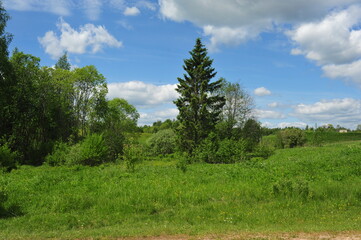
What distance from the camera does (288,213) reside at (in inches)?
412

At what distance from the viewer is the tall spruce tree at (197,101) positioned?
132 feet

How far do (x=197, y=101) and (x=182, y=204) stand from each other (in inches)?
1143

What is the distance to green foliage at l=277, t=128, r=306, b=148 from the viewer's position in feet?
204

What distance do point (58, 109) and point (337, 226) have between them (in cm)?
4787

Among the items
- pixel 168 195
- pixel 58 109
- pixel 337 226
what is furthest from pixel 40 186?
pixel 58 109

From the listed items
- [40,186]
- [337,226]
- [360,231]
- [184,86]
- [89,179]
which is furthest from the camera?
[184,86]

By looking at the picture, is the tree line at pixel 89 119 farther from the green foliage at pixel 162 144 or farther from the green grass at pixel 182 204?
the green grass at pixel 182 204

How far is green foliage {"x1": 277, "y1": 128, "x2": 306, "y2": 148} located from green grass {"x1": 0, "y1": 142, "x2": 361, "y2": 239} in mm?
46947

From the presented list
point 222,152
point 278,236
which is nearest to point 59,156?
point 222,152

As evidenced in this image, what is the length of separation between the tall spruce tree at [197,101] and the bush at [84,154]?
1155 centimetres

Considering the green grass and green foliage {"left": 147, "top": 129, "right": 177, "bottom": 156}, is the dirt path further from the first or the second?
green foliage {"left": 147, "top": 129, "right": 177, "bottom": 156}

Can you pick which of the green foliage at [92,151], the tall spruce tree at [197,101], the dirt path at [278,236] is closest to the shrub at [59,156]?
the green foliage at [92,151]

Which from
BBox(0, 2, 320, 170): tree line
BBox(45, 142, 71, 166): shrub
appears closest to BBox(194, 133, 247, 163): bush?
BBox(0, 2, 320, 170): tree line

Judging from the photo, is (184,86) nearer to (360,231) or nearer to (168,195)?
(168,195)
